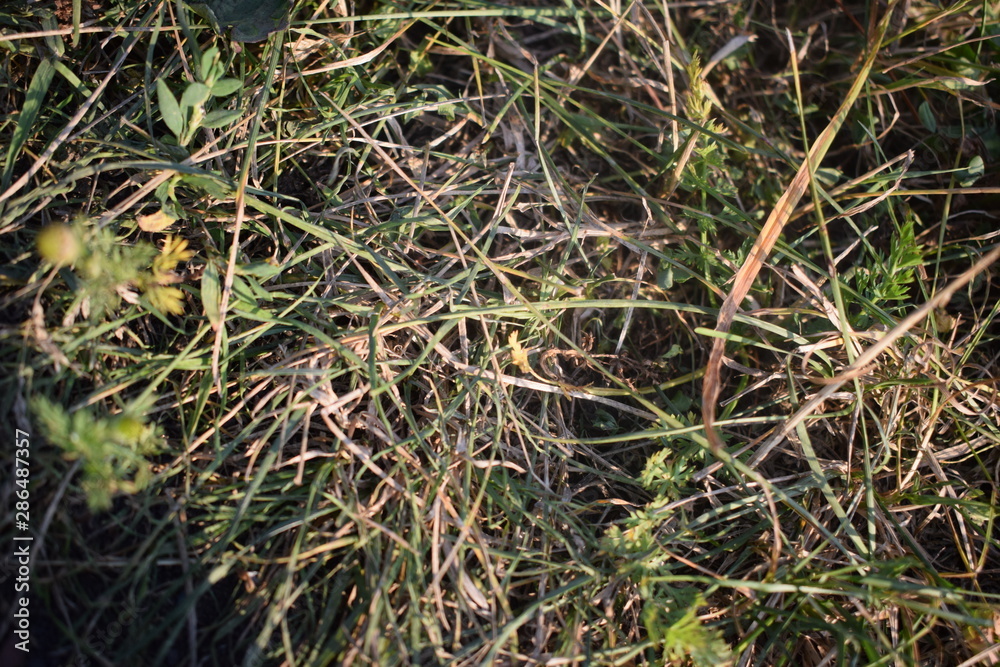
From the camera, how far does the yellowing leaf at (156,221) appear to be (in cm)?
127

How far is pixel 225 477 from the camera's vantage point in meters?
1.30

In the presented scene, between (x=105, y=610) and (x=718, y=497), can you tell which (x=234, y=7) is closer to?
(x=105, y=610)

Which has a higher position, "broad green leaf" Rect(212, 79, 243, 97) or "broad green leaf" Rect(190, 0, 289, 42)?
"broad green leaf" Rect(190, 0, 289, 42)

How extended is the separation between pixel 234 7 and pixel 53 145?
0.53 m

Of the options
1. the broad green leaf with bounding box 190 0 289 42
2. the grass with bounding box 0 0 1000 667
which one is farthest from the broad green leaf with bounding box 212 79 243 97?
the broad green leaf with bounding box 190 0 289 42

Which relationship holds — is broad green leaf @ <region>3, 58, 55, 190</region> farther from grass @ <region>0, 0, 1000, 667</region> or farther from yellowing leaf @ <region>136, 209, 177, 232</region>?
yellowing leaf @ <region>136, 209, 177, 232</region>

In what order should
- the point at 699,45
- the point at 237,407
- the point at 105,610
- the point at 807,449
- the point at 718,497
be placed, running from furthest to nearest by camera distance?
the point at 699,45 < the point at 718,497 < the point at 807,449 < the point at 237,407 < the point at 105,610

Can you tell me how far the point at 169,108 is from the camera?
4.02 ft

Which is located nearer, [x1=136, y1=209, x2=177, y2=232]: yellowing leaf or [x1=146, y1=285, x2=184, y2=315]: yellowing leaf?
[x1=146, y1=285, x2=184, y2=315]: yellowing leaf

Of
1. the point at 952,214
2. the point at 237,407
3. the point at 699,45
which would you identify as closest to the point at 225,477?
the point at 237,407

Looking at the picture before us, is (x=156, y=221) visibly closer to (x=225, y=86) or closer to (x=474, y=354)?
(x=225, y=86)

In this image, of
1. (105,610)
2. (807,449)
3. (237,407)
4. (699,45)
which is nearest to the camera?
(105,610)

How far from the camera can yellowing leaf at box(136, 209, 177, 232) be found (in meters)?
1.27

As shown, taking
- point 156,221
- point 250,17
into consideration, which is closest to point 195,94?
point 156,221
